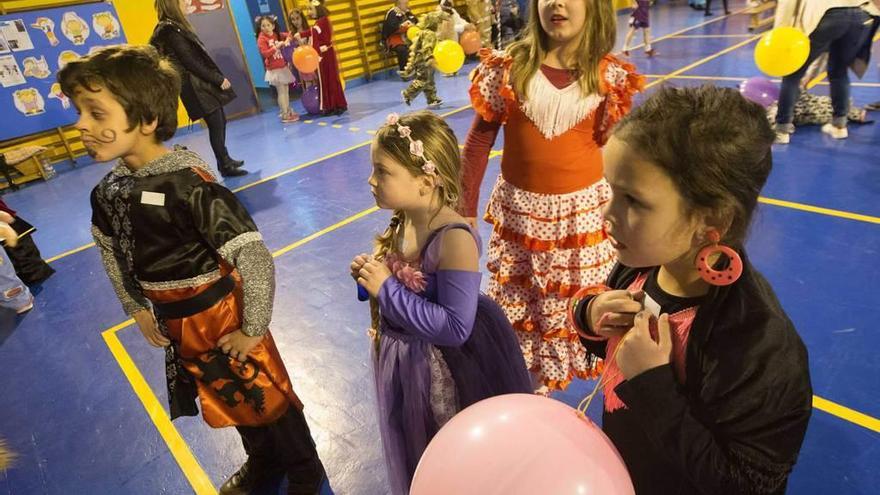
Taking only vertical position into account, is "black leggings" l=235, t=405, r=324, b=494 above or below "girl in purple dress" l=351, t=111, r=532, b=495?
below

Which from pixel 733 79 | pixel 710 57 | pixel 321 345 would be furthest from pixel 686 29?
pixel 321 345

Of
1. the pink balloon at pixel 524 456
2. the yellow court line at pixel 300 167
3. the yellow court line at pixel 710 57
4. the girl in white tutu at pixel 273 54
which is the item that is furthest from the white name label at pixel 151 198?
the girl in white tutu at pixel 273 54

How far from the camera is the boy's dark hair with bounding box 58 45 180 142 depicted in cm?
161

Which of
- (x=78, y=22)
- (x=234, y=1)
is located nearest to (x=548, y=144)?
(x=78, y=22)

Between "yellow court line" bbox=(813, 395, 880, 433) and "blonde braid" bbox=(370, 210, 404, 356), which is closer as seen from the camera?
"blonde braid" bbox=(370, 210, 404, 356)

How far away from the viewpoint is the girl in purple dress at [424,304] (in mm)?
1508

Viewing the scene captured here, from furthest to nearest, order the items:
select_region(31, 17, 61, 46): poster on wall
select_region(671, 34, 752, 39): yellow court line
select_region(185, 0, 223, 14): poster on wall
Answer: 1. select_region(671, 34, 752, 39): yellow court line
2. select_region(185, 0, 223, 14): poster on wall
3. select_region(31, 17, 61, 46): poster on wall

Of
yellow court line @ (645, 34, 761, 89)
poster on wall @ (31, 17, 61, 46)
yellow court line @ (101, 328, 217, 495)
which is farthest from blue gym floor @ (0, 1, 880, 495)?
poster on wall @ (31, 17, 61, 46)

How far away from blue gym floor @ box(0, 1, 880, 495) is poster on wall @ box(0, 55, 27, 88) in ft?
9.67

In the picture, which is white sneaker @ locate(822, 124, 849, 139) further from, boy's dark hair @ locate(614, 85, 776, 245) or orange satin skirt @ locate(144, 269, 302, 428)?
orange satin skirt @ locate(144, 269, 302, 428)

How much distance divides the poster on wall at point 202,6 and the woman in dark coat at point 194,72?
13.3 feet

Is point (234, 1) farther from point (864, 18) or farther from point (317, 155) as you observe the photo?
point (864, 18)

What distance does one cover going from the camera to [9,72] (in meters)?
7.46

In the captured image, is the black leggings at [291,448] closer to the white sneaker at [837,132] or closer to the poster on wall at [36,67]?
the white sneaker at [837,132]
